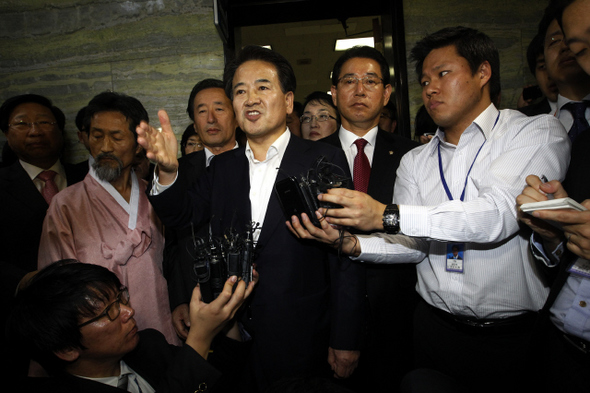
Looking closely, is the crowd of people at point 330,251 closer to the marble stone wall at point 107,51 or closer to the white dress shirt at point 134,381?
the white dress shirt at point 134,381

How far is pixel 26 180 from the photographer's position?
2.64 m

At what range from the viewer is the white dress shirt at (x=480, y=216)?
1.48 meters

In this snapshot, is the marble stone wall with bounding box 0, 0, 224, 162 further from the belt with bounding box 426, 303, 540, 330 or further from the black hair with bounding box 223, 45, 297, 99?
the belt with bounding box 426, 303, 540, 330

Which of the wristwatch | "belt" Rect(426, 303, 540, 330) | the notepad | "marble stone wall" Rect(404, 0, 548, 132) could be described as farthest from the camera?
"marble stone wall" Rect(404, 0, 548, 132)

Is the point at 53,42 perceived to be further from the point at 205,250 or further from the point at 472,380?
the point at 472,380

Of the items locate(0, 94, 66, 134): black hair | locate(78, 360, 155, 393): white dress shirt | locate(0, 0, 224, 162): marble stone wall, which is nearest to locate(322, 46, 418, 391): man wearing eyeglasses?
locate(78, 360, 155, 393): white dress shirt

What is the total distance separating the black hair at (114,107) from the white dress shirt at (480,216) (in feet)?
5.83

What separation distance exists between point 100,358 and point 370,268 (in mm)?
1408

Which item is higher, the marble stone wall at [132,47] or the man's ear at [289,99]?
the marble stone wall at [132,47]

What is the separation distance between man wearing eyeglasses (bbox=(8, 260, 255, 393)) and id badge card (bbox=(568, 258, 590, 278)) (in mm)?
1195

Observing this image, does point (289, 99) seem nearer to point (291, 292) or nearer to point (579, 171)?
point (291, 292)

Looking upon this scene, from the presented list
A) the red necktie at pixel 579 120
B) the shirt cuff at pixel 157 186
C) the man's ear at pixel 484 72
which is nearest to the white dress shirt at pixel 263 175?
the shirt cuff at pixel 157 186

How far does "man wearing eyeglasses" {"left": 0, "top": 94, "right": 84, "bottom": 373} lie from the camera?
2.43 m

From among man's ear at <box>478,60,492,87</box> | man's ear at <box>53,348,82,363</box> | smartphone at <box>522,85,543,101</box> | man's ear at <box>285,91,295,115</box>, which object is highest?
smartphone at <box>522,85,543,101</box>
